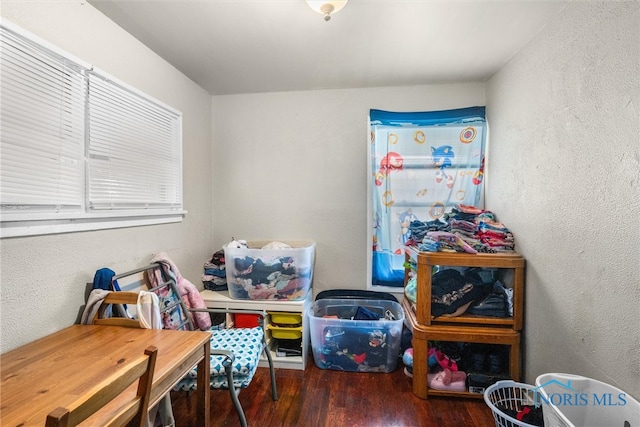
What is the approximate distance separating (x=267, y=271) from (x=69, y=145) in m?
1.40

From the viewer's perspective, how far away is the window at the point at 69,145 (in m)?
1.12

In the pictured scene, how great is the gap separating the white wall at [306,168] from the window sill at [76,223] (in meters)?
0.82

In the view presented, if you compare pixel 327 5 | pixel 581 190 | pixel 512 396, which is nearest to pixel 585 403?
pixel 512 396

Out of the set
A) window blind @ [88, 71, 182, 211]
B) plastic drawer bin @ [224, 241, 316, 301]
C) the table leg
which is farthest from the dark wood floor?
window blind @ [88, 71, 182, 211]

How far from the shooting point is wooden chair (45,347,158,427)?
55 centimetres

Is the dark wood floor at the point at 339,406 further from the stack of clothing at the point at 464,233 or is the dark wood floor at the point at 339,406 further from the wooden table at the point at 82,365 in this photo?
the stack of clothing at the point at 464,233

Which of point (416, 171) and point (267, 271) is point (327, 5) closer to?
point (416, 171)

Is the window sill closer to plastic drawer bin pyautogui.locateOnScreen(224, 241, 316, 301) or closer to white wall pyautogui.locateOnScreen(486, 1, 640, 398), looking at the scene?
plastic drawer bin pyautogui.locateOnScreen(224, 241, 316, 301)

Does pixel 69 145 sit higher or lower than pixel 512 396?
higher

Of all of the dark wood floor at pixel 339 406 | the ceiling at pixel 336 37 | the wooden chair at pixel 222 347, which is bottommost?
the dark wood floor at pixel 339 406

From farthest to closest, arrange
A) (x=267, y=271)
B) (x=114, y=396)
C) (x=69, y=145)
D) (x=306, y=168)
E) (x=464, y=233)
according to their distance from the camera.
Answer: (x=306, y=168) → (x=267, y=271) → (x=464, y=233) → (x=69, y=145) → (x=114, y=396)

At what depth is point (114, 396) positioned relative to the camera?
A: 2.24 ft

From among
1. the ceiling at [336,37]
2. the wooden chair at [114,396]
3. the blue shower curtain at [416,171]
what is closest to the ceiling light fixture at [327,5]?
the ceiling at [336,37]

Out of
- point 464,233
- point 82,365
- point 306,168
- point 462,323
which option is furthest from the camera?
point 306,168
